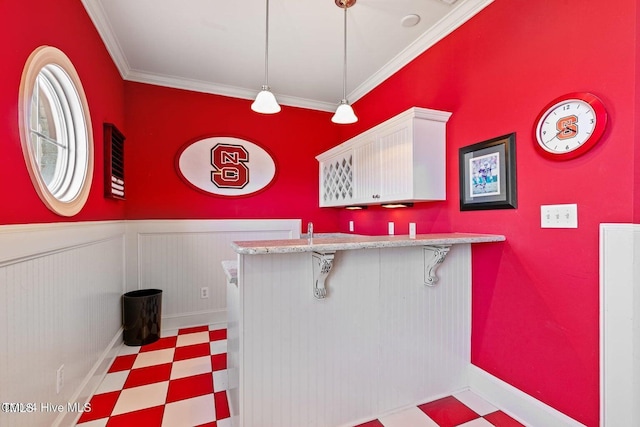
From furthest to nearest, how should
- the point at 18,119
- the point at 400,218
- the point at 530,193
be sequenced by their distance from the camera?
1. the point at 400,218
2. the point at 530,193
3. the point at 18,119

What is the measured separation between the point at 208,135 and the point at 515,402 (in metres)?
3.54

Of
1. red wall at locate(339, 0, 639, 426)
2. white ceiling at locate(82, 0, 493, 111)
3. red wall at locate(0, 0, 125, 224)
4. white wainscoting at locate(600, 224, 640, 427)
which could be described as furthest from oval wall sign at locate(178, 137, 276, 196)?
white wainscoting at locate(600, 224, 640, 427)

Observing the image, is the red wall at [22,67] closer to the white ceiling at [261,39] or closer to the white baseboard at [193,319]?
the white ceiling at [261,39]

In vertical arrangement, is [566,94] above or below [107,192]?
above

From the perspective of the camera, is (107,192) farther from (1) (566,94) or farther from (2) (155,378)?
(1) (566,94)

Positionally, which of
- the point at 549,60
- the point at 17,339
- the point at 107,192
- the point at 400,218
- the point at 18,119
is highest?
the point at 549,60

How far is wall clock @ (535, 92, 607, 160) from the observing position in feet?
4.47

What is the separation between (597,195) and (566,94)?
539 mm

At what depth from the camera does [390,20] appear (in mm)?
2229

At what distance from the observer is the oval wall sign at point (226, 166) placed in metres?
3.28

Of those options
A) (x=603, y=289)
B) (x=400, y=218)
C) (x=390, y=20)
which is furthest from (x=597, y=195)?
(x=390, y=20)

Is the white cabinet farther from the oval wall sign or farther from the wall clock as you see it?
the wall clock

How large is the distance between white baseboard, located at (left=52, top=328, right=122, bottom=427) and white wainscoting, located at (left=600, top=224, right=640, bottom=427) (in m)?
2.65

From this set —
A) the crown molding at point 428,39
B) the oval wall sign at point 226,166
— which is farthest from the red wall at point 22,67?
the crown molding at point 428,39
